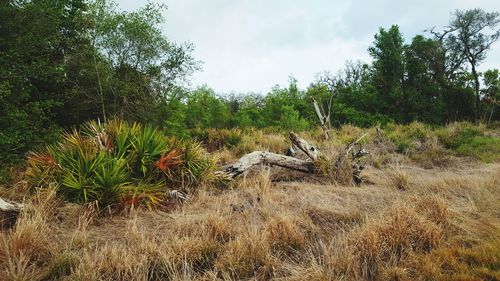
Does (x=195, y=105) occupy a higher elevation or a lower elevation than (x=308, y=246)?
higher

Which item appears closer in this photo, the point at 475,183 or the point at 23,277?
the point at 23,277

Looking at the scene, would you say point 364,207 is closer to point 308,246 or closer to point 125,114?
point 308,246

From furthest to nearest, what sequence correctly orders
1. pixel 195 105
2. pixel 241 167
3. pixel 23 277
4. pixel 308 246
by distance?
pixel 195 105, pixel 241 167, pixel 308 246, pixel 23 277

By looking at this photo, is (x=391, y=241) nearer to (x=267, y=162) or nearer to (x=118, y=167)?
(x=118, y=167)

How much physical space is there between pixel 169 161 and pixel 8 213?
291 centimetres

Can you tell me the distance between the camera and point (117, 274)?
3711 mm

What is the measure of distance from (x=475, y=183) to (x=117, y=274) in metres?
6.97

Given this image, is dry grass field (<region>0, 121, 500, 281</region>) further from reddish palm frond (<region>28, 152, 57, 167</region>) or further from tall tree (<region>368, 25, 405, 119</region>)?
tall tree (<region>368, 25, 405, 119</region>)

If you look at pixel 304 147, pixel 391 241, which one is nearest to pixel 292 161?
pixel 304 147

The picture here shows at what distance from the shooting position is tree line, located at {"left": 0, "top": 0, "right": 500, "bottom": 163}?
11.2 m

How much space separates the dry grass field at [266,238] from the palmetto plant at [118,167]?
0.95ft

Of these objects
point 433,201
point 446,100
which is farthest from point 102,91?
point 446,100

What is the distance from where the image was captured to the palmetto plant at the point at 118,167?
6.15 meters

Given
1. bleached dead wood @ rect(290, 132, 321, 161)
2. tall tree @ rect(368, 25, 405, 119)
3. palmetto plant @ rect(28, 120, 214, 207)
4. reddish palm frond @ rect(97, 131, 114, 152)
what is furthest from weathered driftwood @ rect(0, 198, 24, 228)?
tall tree @ rect(368, 25, 405, 119)
